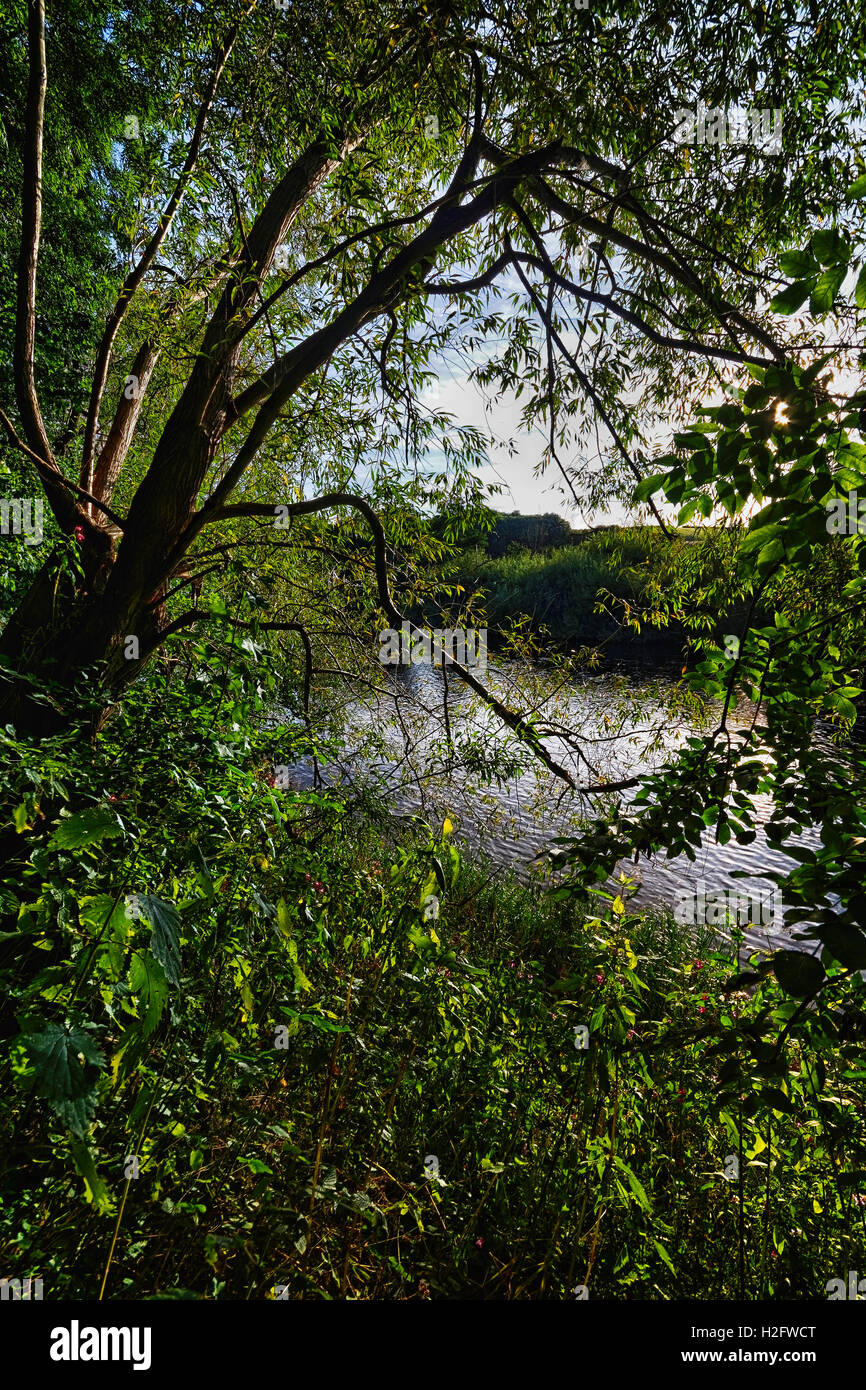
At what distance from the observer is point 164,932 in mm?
885

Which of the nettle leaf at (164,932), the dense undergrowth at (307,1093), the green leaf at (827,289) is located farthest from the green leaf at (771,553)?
the nettle leaf at (164,932)

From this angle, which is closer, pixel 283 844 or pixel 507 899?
pixel 283 844

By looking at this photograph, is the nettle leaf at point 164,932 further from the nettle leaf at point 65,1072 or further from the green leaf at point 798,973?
the green leaf at point 798,973

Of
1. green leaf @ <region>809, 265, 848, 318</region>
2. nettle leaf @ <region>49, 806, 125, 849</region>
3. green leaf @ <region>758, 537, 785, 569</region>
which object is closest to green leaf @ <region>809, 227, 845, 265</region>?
green leaf @ <region>809, 265, 848, 318</region>

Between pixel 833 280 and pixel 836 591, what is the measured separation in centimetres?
203

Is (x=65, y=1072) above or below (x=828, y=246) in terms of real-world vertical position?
below

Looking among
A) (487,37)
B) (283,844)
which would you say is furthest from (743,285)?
(283,844)

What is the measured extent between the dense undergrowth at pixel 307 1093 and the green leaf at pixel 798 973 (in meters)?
0.16

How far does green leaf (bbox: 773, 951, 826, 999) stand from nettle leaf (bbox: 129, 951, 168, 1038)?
2.67ft

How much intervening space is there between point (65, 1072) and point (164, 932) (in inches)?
7.7

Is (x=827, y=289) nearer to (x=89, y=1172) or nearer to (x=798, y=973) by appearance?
(x=798, y=973)

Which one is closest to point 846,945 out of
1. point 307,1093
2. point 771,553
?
point 771,553

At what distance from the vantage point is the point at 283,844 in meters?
1.60
